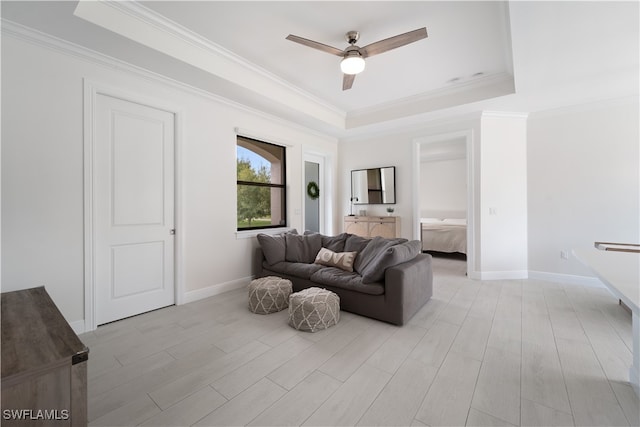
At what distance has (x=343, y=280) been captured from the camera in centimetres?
298

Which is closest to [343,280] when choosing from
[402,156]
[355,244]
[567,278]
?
[355,244]

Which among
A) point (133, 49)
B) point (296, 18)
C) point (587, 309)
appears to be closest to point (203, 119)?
point (133, 49)

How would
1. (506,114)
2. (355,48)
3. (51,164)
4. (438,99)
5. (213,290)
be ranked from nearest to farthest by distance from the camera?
(51,164) → (355,48) → (213,290) → (438,99) → (506,114)

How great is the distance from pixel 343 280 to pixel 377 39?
255 cm

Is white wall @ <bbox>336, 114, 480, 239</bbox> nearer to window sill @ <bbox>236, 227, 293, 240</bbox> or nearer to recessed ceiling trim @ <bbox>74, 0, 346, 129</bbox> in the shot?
window sill @ <bbox>236, 227, 293, 240</bbox>

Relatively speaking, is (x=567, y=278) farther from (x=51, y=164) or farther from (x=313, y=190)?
(x=51, y=164)

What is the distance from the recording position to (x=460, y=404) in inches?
62.8

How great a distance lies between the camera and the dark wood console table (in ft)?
2.95

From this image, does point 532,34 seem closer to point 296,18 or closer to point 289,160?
point 296,18

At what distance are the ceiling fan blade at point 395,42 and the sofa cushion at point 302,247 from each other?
2.43m

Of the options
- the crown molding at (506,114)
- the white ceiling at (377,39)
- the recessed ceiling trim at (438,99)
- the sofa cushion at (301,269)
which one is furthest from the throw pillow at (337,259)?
the crown molding at (506,114)

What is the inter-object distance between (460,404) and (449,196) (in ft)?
23.9

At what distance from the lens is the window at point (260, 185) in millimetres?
4078

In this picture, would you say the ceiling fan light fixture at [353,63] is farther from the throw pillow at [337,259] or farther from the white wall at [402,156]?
the white wall at [402,156]
